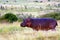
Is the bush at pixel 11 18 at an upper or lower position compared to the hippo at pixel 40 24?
lower

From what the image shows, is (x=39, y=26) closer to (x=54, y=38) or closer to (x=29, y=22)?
(x=29, y=22)

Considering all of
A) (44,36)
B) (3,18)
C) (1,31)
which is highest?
(44,36)

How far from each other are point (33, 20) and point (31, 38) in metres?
3.17

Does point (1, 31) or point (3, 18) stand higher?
point (1, 31)

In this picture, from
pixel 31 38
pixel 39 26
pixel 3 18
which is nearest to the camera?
pixel 31 38

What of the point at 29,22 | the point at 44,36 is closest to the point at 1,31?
the point at 29,22

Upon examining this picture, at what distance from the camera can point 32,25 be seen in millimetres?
14758

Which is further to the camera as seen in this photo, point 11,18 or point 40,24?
point 11,18

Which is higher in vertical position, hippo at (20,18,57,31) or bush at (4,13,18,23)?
hippo at (20,18,57,31)

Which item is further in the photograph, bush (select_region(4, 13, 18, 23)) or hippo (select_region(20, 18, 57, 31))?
bush (select_region(4, 13, 18, 23))

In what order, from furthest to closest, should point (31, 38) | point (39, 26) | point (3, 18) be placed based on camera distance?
point (3, 18)
point (39, 26)
point (31, 38)

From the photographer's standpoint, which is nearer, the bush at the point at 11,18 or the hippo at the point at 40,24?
the hippo at the point at 40,24

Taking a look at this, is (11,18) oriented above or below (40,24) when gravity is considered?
below

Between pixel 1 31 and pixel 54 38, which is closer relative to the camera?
pixel 54 38
